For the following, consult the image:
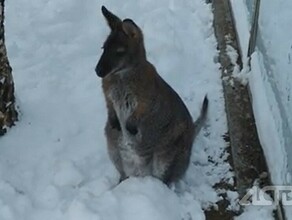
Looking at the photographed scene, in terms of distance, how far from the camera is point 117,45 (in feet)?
13.1

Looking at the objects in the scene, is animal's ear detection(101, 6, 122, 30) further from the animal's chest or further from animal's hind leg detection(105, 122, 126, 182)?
animal's hind leg detection(105, 122, 126, 182)

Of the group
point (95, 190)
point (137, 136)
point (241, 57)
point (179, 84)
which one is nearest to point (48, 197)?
point (95, 190)

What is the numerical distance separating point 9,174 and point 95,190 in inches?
23.6

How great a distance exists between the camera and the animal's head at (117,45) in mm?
3980

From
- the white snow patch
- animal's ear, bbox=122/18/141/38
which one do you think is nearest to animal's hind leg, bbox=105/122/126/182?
the white snow patch

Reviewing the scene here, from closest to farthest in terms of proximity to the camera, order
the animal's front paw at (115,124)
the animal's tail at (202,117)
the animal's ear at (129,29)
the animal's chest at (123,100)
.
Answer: the animal's ear at (129,29) → the animal's chest at (123,100) → the animal's front paw at (115,124) → the animal's tail at (202,117)

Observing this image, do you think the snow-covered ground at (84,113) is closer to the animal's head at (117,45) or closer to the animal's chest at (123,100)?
the animal's chest at (123,100)

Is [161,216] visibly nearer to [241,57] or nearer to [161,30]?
[241,57]

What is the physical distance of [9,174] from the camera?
15.1 feet

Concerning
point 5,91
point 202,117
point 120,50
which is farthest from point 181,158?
point 5,91

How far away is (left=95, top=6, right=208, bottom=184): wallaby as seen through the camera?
13.2ft

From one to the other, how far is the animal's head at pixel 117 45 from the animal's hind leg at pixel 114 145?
1.68ft

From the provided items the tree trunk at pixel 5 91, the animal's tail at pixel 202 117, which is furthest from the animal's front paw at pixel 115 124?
the tree trunk at pixel 5 91

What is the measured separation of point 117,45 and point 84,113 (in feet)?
4.05
